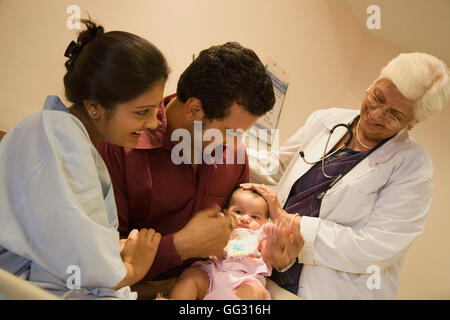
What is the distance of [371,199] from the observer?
159 cm

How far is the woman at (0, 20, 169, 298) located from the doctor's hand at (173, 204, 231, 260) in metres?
0.21

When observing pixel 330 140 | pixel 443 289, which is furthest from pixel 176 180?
pixel 443 289

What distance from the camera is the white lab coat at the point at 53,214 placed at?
0.91 m

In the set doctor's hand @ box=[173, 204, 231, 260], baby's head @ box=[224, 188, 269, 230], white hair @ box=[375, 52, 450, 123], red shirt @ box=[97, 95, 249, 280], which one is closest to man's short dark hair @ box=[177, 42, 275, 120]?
red shirt @ box=[97, 95, 249, 280]

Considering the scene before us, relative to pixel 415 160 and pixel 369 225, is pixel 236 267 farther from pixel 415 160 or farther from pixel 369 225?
pixel 415 160

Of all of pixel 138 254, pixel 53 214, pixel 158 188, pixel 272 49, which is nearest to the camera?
pixel 53 214

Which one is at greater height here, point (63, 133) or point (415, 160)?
point (63, 133)

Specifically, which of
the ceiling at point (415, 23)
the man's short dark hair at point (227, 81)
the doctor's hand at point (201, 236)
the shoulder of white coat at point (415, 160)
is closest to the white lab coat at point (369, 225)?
the shoulder of white coat at point (415, 160)

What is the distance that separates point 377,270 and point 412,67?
2.65 feet

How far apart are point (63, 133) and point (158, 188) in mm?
534

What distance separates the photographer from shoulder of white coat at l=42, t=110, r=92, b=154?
96 cm

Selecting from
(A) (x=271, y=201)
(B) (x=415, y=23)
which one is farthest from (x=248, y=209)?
(B) (x=415, y=23)

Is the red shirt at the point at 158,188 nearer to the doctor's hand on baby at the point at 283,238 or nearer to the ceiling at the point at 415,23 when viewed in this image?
the doctor's hand on baby at the point at 283,238
